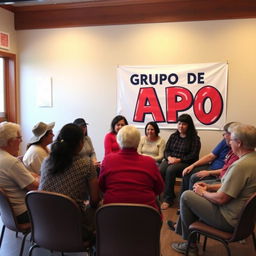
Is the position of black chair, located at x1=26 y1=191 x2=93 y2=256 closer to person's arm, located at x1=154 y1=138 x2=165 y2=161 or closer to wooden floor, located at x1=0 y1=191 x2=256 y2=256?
wooden floor, located at x1=0 y1=191 x2=256 y2=256

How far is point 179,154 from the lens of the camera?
390cm

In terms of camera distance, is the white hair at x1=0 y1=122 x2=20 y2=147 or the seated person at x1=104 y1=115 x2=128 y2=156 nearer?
the white hair at x1=0 y1=122 x2=20 y2=147

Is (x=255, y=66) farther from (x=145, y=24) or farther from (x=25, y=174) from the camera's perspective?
(x=25, y=174)

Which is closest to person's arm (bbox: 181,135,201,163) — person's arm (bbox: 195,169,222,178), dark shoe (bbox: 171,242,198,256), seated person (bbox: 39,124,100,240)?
person's arm (bbox: 195,169,222,178)

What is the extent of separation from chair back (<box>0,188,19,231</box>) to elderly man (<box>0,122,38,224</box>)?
0.06 meters

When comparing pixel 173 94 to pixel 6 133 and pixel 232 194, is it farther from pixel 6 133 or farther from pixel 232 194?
pixel 6 133

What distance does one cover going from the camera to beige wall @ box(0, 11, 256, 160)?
430 cm

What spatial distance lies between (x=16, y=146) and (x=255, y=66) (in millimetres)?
3450

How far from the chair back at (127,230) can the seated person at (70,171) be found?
0.76 feet

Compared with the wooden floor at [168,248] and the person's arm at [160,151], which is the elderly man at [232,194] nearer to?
the wooden floor at [168,248]

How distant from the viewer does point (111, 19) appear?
4703mm

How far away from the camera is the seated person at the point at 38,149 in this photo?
2594 mm

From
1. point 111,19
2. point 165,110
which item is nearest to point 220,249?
point 165,110

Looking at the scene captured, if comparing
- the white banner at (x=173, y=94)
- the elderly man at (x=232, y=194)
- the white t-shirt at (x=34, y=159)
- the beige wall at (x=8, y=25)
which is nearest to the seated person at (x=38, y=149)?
the white t-shirt at (x=34, y=159)
